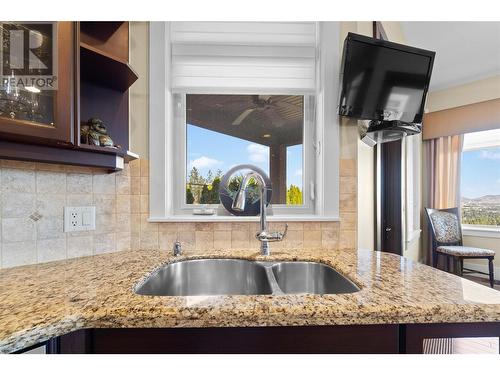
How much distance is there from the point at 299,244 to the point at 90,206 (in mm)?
1069

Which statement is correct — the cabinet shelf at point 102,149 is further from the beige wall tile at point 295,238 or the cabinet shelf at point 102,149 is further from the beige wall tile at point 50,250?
the beige wall tile at point 295,238

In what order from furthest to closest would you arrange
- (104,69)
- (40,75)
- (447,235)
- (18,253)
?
(447,235) → (104,69) → (18,253) → (40,75)

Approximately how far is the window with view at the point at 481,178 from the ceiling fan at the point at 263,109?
3.39 meters

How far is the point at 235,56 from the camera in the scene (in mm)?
1436

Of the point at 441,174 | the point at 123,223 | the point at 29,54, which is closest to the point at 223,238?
the point at 123,223

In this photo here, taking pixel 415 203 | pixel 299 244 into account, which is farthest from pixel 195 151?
pixel 415 203

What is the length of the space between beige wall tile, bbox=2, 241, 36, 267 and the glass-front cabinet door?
45 cm

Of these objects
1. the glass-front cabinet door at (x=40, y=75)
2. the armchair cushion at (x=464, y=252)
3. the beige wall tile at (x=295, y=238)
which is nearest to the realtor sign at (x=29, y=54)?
the glass-front cabinet door at (x=40, y=75)

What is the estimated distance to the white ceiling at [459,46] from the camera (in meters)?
2.38

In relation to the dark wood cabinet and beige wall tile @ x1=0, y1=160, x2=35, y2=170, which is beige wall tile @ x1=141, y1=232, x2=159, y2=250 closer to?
the dark wood cabinet

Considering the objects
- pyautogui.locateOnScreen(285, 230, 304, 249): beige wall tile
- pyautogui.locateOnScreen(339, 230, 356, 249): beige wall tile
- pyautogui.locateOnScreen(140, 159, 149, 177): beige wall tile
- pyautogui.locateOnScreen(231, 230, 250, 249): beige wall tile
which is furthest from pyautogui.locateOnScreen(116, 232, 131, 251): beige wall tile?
pyautogui.locateOnScreen(339, 230, 356, 249): beige wall tile

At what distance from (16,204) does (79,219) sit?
0.23 meters

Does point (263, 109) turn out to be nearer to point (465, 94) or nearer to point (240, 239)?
point (240, 239)
